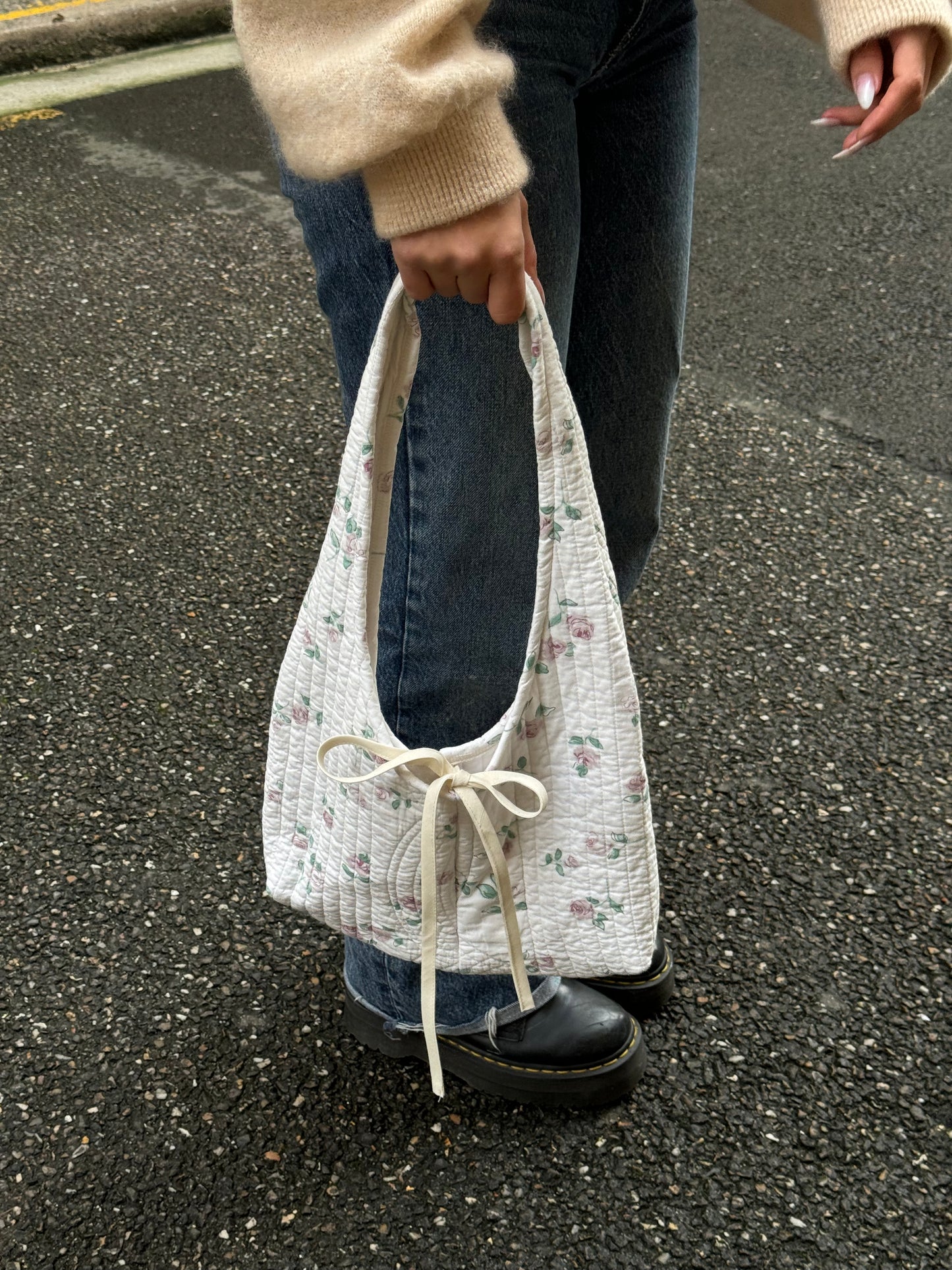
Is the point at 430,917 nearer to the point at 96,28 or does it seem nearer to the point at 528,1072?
the point at 528,1072

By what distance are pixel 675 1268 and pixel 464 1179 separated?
0.79 ft

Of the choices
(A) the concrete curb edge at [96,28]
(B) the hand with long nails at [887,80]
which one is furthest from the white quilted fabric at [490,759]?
(A) the concrete curb edge at [96,28]

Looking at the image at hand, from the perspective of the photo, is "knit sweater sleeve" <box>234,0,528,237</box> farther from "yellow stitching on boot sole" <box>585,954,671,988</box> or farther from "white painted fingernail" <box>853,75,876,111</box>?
"yellow stitching on boot sole" <box>585,954,671,988</box>

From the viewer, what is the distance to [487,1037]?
1.44 metres

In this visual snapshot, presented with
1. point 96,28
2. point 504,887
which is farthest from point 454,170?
point 96,28

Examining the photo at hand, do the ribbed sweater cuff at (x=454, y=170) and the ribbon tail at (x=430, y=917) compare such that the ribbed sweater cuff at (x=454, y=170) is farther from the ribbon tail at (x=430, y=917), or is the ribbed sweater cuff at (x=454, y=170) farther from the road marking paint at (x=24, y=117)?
the road marking paint at (x=24, y=117)

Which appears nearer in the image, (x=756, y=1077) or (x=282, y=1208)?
(x=282, y=1208)

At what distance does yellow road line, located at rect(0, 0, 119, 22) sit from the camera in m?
5.04

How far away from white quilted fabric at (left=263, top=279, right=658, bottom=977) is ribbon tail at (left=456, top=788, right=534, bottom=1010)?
27 mm

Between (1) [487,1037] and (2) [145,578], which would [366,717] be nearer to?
(1) [487,1037]

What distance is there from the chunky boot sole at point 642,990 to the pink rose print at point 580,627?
0.60m

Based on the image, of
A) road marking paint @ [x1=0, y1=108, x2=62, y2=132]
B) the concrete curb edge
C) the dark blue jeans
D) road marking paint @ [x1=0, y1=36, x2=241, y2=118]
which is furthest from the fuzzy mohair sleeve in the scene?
the concrete curb edge

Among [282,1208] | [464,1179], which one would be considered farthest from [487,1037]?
[282,1208]

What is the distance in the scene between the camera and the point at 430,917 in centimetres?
121
